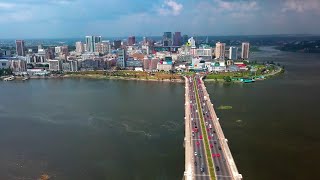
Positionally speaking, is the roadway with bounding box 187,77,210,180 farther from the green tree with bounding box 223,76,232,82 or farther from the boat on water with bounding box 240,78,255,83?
the boat on water with bounding box 240,78,255,83

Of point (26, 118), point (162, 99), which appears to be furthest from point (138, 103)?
point (26, 118)

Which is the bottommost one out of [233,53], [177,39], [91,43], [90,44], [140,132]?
[140,132]

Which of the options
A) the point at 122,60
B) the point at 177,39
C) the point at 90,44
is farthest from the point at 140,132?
the point at 177,39

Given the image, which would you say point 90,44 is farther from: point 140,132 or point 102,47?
point 140,132

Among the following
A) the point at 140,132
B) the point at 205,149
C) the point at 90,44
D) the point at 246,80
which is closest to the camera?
the point at 205,149

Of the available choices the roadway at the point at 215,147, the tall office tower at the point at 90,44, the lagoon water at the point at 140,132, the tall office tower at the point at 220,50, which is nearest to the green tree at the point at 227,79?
the lagoon water at the point at 140,132
